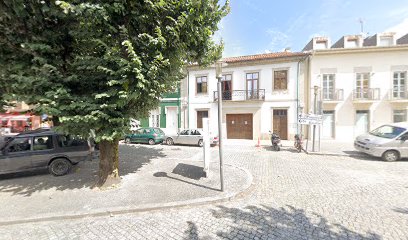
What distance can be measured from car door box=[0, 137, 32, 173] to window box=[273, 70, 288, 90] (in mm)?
15504

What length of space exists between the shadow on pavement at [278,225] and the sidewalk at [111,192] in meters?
0.78

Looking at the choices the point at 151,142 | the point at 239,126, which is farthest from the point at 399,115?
the point at 151,142

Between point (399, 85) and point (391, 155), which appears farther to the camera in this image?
point (399, 85)

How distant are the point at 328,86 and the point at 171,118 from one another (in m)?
13.8

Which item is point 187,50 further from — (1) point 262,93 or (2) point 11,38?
(1) point 262,93

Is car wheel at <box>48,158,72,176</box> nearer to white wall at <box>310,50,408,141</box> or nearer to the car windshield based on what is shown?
the car windshield

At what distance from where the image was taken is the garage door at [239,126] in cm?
1659

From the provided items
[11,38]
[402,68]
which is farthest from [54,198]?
[402,68]

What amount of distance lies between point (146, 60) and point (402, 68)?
1868cm

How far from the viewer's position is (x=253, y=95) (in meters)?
16.2

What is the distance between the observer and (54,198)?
5.02 metres

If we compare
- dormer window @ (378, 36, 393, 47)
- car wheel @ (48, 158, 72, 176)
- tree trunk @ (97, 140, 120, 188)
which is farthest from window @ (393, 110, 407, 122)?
car wheel @ (48, 158, 72, 176)

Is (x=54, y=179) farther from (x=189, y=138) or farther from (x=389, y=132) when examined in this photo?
(x=389, y=132)

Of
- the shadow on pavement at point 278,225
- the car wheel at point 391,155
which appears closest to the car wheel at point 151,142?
the shadow on pavement at point 278,225
